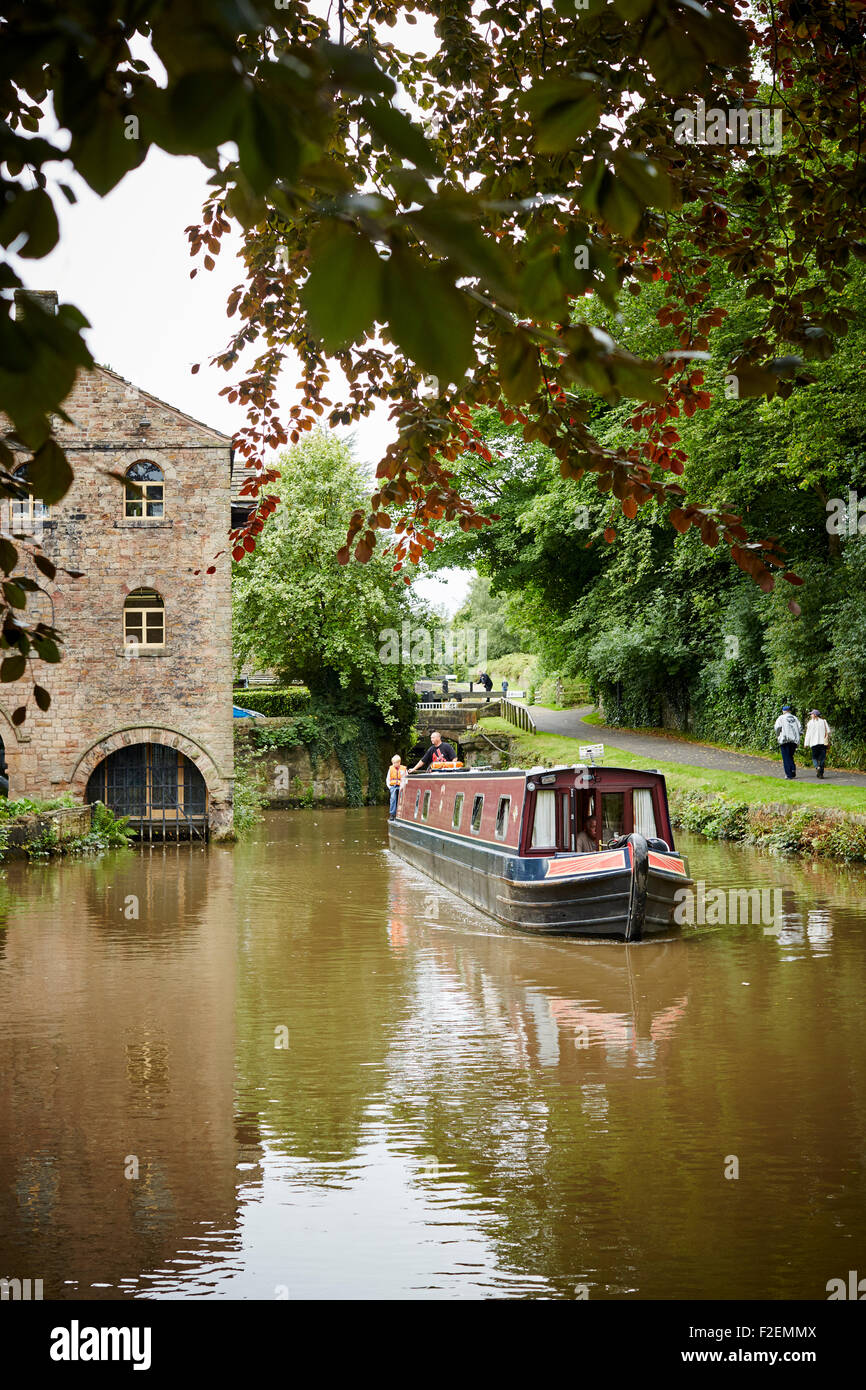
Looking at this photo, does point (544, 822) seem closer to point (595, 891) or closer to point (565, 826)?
point (565, 826)

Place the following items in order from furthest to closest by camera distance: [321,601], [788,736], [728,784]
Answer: [321,601]
[728,784]
[788,736]

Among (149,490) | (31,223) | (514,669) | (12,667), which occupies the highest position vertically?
(149,490)

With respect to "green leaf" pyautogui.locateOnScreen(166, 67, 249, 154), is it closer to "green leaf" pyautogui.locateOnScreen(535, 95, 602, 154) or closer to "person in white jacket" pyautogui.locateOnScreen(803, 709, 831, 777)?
"green leaf" pyautogui.locateOnScreen(535, 95, 602, 154)

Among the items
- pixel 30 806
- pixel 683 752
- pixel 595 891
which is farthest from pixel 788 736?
pixel 30 806

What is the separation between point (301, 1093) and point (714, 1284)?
3299 millimetres

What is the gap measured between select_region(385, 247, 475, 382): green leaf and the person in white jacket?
21.1m

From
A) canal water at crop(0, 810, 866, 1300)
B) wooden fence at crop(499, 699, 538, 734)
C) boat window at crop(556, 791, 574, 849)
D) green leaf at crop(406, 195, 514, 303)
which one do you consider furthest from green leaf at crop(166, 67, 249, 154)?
wooden fence at crop(499, 699, 538, 734)

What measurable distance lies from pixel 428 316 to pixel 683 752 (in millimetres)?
27685

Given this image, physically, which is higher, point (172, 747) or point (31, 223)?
point (31, 223)

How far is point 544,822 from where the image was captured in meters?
13.6

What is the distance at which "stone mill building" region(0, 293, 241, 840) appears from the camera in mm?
22297

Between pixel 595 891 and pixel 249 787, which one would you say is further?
pixel 249 787

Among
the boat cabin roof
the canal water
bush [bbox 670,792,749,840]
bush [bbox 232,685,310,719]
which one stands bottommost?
the canal water

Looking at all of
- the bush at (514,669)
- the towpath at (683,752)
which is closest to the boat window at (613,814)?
the towpath at (683,752)
